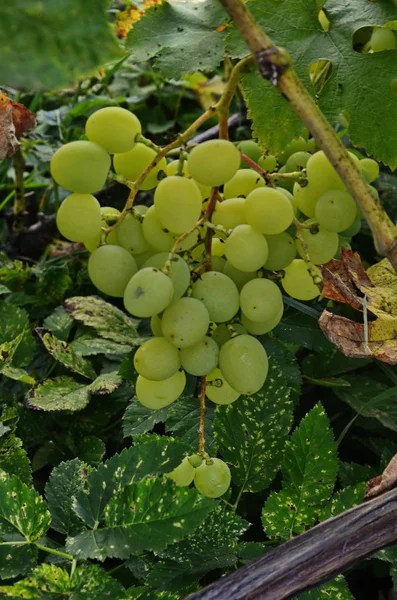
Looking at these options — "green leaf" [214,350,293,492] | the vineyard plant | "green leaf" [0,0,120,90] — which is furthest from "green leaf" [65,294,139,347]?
"green leaf" [0,0,120,90]

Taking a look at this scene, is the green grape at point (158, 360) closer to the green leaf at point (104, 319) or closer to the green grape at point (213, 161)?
the green grape at point (213, 161)

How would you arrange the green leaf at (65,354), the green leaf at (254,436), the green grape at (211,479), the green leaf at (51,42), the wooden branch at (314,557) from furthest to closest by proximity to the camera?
1. the green leaf at (65,354)
2. the green leaf at (254,436)
3. the green grape at (211,479)
4. the wooden branch at (314,557)
5. the green leaf at (51,42)

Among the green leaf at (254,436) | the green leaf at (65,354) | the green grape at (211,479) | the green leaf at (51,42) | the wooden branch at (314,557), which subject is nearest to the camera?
the green leaf at (51,42)

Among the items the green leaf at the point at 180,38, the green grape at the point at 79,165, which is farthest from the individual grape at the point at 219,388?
the green leaf at the point at 180,38

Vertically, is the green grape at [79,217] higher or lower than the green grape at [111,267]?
higher

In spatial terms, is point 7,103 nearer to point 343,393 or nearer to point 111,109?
point 111,109

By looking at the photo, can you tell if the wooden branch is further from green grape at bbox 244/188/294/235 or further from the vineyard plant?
green grape at bbox 244/188/294/235
